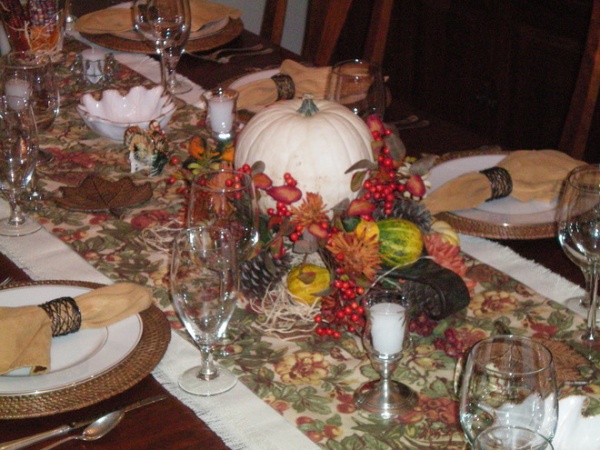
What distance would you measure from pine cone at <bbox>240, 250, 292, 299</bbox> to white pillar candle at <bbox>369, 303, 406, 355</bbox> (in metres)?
0.23

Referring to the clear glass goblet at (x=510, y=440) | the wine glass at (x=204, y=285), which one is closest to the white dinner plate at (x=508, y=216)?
the wine glass at (x=204, y=285)

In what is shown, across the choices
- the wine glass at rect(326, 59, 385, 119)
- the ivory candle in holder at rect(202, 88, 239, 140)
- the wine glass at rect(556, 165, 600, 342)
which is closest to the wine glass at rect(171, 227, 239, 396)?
the wine glass at rect(556, 165, 600, 342)

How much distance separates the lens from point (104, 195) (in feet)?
4.72

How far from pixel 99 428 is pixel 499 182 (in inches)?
27.2

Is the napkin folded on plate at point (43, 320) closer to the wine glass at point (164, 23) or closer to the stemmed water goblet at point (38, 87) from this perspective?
the stemmed water goblet at point (38, 87)

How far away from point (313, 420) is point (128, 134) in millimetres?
735

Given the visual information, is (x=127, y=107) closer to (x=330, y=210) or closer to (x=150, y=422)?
(x=330, y=210)

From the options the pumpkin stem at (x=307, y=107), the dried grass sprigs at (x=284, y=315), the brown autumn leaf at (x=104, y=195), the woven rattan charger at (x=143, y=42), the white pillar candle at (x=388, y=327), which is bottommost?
the brown autumn leaf at (x=104, y=195)

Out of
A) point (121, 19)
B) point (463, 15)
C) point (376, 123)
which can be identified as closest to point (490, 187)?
point (376, 123)

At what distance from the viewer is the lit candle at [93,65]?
1.86 meters

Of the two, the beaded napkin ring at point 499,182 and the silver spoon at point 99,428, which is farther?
the beaded napkin ring at point 499,182

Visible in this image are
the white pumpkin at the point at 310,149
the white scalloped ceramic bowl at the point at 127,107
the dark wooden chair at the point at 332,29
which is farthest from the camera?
the dark wooden chair at the point at 332,29

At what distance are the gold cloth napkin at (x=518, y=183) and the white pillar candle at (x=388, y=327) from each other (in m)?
0.39

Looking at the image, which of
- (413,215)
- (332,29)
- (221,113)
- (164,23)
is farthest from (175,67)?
(413,215)
